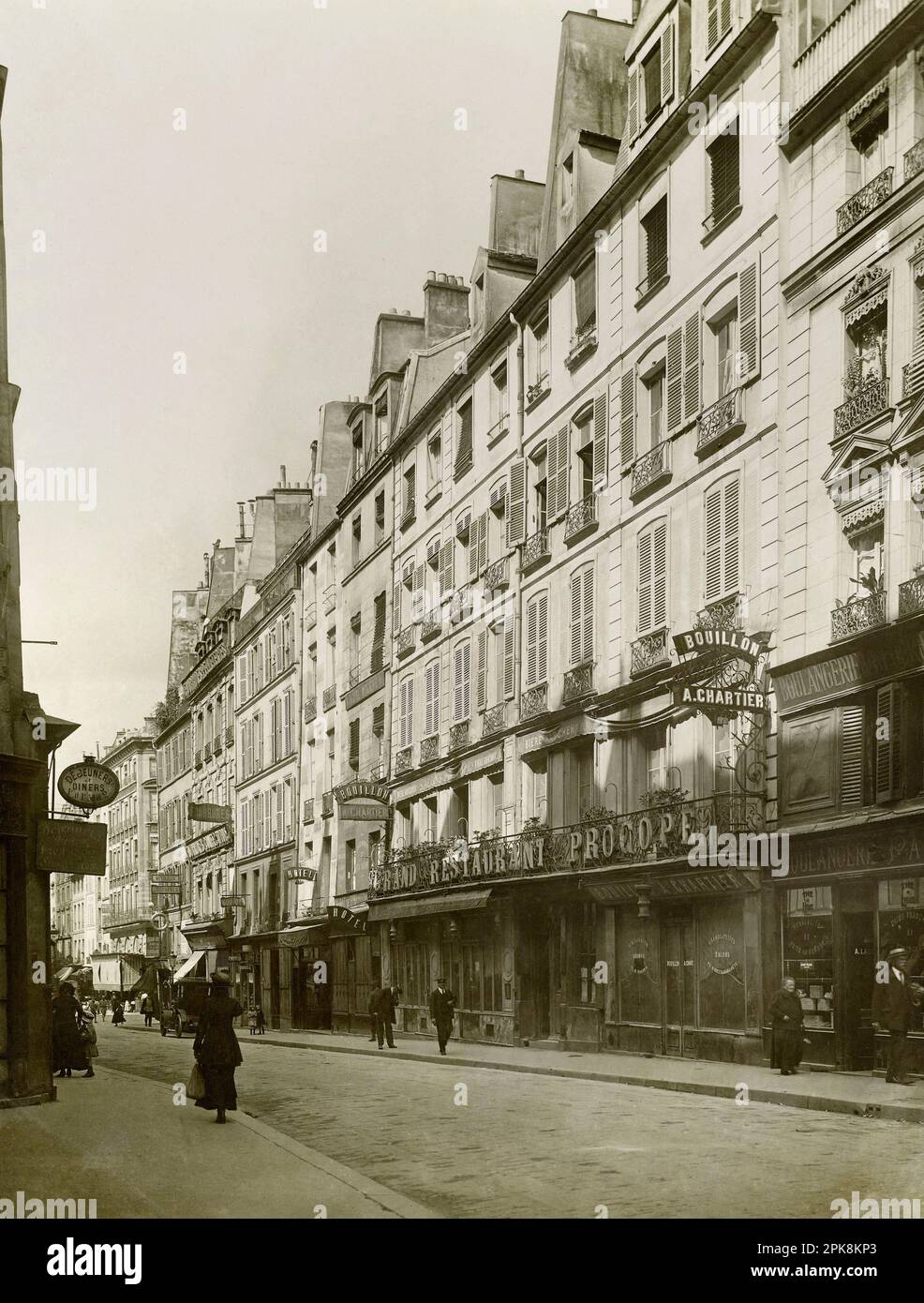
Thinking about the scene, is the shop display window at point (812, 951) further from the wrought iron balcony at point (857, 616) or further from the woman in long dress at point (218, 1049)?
the woman in long dress at point (218, 1049)

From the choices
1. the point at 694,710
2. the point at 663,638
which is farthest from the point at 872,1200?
the point at 663,638

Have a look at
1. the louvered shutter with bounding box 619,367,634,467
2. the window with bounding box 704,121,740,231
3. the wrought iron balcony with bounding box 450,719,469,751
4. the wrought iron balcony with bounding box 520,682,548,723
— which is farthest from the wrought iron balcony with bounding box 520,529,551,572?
the window with bounding box 704,121,740,231

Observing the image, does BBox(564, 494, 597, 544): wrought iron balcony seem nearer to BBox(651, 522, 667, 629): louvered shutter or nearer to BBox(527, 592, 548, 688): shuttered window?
BBox(527, 592, 548, 688): shuttered window

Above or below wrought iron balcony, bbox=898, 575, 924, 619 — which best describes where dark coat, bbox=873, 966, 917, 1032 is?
below

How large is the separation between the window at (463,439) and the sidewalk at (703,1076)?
1402cm

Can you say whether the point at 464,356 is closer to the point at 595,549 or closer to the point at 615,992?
the point at 595,549

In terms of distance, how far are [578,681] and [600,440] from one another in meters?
4.80

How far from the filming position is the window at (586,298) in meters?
31.8

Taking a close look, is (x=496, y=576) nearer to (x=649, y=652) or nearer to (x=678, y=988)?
(x=649, y=652)

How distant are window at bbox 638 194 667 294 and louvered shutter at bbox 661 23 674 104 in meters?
1.81

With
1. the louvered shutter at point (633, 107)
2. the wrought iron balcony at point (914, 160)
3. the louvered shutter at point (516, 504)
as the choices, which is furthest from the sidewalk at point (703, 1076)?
the louvered shutter at point (633, 107)

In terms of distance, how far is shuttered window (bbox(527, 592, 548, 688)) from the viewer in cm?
3353
